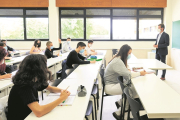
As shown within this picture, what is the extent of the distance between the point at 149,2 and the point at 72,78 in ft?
21.3

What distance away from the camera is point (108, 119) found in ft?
Result: 10.5

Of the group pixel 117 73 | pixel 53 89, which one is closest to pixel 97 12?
pixel 117 73

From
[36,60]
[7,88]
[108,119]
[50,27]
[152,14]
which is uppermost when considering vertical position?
[152,14]

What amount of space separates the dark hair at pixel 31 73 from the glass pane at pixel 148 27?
7588mm

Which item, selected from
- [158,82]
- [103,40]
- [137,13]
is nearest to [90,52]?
[103,40]

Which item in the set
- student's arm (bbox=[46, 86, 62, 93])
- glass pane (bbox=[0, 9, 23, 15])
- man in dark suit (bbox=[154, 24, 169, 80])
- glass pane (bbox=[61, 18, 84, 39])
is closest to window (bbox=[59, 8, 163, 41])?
glass pane (bbox=[61, 18, 84, 39])

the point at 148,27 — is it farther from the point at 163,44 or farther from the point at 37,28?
the point at 37,28

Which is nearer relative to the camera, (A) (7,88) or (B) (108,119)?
(A) (7,88)

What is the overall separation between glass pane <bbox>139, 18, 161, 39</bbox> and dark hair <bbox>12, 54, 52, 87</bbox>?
299 inches

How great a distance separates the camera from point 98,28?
8742 mm

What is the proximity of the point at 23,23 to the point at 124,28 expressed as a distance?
4532 millimetres

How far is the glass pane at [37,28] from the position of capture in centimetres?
862

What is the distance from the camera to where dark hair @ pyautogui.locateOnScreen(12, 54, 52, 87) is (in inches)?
63.3

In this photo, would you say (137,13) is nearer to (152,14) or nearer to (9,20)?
(152,14)
